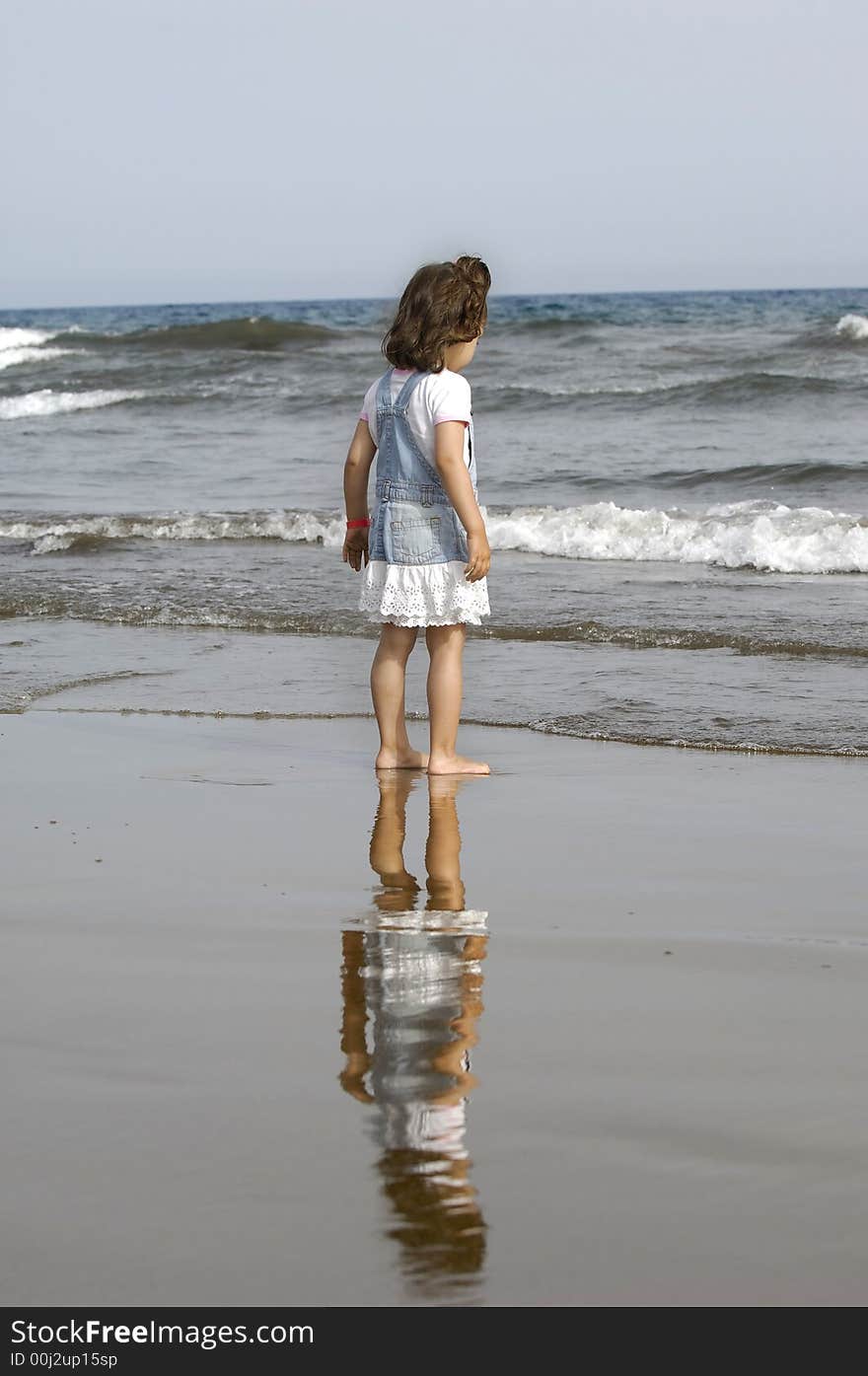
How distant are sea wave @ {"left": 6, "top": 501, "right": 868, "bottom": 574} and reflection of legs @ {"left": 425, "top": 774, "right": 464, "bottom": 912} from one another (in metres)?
4.79

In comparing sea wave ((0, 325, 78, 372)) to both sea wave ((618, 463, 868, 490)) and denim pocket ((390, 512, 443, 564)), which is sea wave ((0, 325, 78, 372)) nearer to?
sea wave ((618, 463, 868, 490))

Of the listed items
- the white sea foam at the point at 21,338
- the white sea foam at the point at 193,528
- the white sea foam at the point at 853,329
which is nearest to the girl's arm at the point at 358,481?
the white sea foam at the point at 193,528

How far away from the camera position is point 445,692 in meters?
4.68

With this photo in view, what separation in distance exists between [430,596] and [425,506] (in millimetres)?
264

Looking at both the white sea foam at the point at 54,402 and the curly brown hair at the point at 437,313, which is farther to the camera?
the white sea foam at the point at 54,402

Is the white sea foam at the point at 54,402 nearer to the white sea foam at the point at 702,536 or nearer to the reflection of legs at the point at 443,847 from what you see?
the white sea foam at the point at 702,536

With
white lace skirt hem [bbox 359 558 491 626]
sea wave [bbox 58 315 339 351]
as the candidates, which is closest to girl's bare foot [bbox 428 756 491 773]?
white lace skirt hem [bbox 359 558 491 626]

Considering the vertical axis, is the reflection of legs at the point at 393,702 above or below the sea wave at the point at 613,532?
below

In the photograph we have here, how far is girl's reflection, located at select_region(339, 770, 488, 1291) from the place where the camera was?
1.96 metres

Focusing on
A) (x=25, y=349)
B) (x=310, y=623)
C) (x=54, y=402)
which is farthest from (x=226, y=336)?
(x=310, y=623)

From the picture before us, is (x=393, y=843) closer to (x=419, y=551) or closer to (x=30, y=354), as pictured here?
(x=419, y=551)

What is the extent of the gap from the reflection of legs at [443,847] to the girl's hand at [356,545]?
2.43 feet

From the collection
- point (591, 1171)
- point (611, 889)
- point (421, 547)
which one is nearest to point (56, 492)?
point (421, 547)

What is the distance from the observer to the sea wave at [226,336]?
98.9ft
